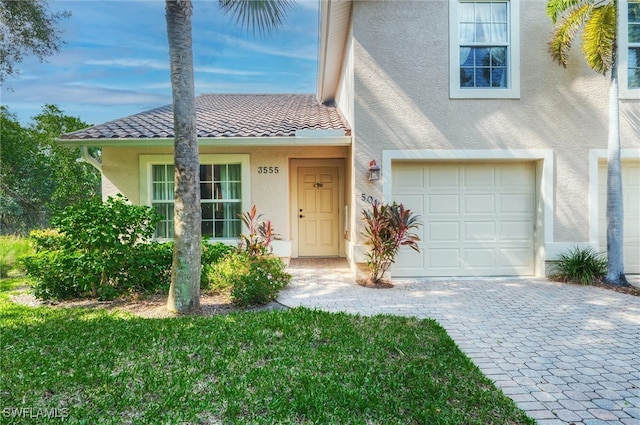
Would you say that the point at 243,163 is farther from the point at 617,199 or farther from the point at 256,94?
the point at 617,199

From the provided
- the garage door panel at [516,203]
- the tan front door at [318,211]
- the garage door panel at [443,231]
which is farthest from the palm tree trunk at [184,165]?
the garage door panel at [516,203]

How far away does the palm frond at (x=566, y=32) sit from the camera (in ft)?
22.8

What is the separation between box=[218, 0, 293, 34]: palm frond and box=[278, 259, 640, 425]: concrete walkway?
4302 mm

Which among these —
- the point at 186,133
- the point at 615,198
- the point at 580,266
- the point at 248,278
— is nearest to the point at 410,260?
the point at 580,266

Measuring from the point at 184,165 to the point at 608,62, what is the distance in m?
8.01

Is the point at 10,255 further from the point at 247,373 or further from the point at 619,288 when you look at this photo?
the point at 619,288

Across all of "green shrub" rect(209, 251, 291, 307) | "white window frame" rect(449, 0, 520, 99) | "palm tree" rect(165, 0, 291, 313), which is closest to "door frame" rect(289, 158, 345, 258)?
"green shrub" rect(209, 251, 291, 307)

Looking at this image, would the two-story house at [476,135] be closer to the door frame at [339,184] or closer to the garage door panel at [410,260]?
the garage door panel at [410,260]

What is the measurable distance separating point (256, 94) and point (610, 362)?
544 inches

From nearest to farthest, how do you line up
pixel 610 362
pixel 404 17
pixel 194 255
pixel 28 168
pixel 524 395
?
pixel 524 395 < pixel 610 362 < pixel 194 255 < pixel 404 17 < pixel 28 168

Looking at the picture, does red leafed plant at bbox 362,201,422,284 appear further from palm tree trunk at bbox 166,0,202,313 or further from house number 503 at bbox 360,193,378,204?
palm tree trunk at bbox 166,0,202,313

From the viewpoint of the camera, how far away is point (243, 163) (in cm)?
887

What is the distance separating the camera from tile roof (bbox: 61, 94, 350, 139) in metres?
8.30

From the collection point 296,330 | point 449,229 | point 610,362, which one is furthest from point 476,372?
point 449,229
